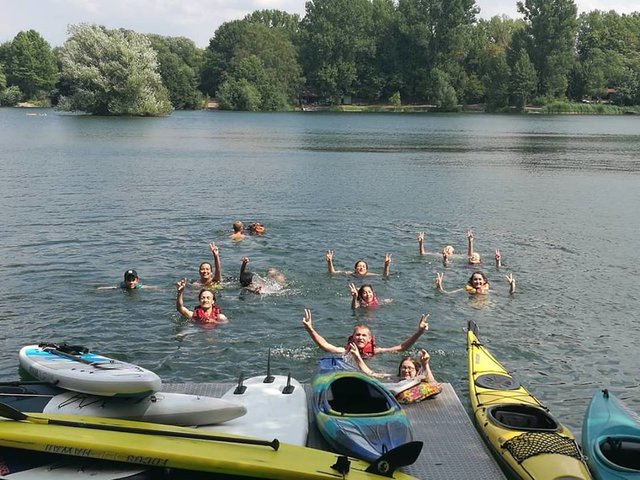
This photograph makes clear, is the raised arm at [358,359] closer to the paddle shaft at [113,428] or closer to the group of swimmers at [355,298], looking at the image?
the group of swimmers at [355,298]

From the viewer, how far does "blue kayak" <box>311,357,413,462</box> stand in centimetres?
916

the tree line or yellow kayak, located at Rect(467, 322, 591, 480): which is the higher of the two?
the tree line

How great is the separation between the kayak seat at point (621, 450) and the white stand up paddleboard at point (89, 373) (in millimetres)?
6325

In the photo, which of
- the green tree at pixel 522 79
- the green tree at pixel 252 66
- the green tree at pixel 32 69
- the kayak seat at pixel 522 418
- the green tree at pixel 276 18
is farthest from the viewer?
the green tree at pixel 276 18

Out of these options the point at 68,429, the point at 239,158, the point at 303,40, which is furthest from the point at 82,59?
the point at 68,429

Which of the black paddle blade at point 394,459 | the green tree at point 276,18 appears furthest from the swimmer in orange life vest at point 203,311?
the green tree at point 276,18

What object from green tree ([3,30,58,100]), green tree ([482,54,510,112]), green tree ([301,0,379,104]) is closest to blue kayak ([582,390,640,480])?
green tree ([482,54,510,112])

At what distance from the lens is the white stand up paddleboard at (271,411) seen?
31.6 feet

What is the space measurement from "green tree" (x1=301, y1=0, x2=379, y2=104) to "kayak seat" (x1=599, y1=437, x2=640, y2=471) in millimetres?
124825

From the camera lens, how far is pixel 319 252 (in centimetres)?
2203

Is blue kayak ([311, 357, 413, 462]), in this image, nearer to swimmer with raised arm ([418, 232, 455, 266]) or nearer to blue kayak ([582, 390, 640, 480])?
blue kayak ([582, 390, 640, 480])

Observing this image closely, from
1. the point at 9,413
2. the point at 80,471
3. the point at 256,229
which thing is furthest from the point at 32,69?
the point at 80,471

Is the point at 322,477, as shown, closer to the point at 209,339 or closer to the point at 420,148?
the point at 209,339

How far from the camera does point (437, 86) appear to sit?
12400cm
